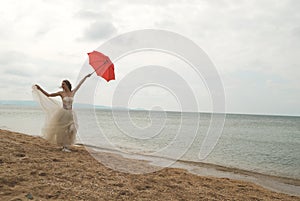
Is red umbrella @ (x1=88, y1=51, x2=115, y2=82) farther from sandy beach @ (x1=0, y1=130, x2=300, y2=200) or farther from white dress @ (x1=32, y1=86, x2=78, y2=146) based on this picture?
sandy beach @ (x1=0, y1=130, x2=300, y2=200)

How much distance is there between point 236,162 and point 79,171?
12681 millimetres

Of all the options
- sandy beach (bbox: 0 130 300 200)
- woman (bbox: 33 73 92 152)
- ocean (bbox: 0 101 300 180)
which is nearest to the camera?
sandy beach (bbox: 0 130 300 200)

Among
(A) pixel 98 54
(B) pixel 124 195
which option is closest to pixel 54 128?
(A) pixel 98 54

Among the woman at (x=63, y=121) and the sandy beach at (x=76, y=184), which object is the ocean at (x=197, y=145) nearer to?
the woman at (x=63, y=121)

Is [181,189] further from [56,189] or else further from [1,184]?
[1,184]

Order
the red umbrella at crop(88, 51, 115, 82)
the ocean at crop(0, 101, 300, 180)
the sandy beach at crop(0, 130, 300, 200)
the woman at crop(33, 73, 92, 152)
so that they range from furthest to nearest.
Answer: the ocean at crop(0, 101, 300, 180) → the red umbrella at crop(88, 51, 115, 82) → the woman at crop(33, 73, 92, 152) → the sandy beach at crop(0, 130, 300, 200)

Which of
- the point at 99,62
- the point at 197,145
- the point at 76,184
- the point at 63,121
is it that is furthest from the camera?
the point at 197,145

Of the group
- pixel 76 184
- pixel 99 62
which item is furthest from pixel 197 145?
pixel 76 184

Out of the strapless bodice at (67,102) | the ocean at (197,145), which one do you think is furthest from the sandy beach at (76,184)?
the ocean at (197,145)

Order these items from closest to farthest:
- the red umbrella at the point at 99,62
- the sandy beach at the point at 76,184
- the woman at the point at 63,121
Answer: the sandy beach at the point at 76,184, the woman at the point at 63,121, the red umbrella at the point at 99,62

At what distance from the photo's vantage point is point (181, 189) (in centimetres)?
653

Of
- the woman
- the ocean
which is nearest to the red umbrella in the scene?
the woman

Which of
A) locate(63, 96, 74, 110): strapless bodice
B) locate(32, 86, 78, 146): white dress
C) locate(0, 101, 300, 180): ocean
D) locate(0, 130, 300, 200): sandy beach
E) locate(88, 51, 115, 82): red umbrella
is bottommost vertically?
locate(0, 101, 300, 180): ocean

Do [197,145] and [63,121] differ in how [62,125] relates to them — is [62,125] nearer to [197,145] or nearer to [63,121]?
[63,121]
